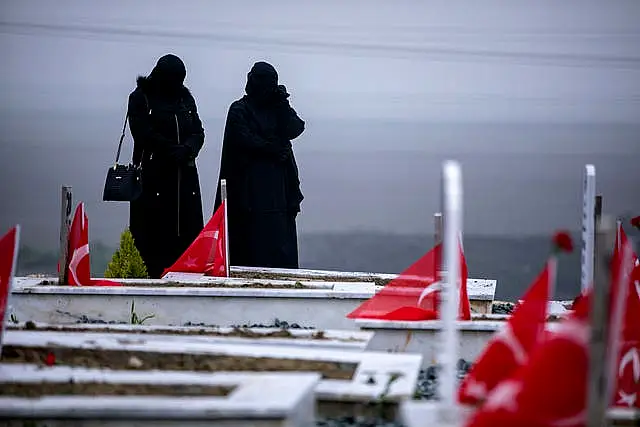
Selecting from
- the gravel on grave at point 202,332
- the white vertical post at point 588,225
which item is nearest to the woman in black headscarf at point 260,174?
the white vertical post at point 588,225

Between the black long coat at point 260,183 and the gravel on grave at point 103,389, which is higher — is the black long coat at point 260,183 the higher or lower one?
the higher one

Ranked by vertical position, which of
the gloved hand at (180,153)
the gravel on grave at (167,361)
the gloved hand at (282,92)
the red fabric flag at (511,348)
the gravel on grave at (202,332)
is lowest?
the gravel on grave at (167,361)

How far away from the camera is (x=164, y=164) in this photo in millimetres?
11109

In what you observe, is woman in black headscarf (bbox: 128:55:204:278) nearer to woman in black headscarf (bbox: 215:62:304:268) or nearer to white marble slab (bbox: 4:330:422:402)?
woman in black headscarf (bbox: 215:62:304:268)

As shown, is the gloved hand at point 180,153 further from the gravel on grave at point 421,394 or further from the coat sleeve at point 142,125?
the gravel on grave at point 421,394

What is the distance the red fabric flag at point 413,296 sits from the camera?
7.31m

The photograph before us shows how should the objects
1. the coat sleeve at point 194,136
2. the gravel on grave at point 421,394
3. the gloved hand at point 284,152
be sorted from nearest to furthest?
1. the gravel on grave at point 421,394
2. the coat sleeve at point 194,136
3. the gloved hand at point 284,152

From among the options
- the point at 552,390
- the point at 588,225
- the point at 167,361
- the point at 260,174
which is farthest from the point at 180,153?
the point at 552,390

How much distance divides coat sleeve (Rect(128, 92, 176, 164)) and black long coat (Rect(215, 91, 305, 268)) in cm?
66

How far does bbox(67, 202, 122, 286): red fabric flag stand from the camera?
899 centimetres

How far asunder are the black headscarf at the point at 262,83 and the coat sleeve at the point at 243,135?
17 centimetres

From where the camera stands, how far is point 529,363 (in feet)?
13.6

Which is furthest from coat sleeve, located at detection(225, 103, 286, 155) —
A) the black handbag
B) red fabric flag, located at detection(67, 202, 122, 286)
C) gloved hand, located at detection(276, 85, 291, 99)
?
red fabric flag, located at detection(67, 202, 122, 286)

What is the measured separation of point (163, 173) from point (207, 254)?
4.27 feet
